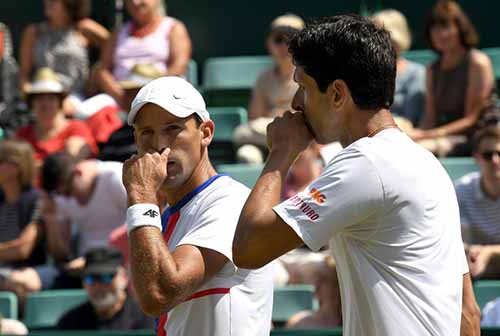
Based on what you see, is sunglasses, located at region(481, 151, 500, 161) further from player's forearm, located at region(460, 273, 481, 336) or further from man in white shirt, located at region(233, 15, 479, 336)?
man in white shirt, located at region(233, 15, 479, 336)

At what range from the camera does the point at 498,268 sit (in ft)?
21.5

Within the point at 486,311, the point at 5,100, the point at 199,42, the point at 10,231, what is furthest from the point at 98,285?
the point at 199,42

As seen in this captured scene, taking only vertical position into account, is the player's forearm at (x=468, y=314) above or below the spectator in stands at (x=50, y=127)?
above

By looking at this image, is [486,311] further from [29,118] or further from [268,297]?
[29,118]

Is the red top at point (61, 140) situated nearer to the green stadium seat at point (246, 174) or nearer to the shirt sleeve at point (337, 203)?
the green stadium seat at point (246, 174)

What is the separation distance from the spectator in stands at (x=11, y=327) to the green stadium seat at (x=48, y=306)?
1.45 ft

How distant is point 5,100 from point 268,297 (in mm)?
5957

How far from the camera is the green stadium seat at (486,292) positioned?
250 inches

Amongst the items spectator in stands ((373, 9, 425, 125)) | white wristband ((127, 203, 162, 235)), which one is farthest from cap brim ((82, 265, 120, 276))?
white wristband ((127, 203, 162, 235))

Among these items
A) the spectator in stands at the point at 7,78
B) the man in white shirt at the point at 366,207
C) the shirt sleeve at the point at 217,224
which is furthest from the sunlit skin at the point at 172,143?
the spectator in stands at the point at 7,78

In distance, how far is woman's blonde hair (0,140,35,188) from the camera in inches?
297

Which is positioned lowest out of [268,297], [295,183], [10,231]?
[10,231]

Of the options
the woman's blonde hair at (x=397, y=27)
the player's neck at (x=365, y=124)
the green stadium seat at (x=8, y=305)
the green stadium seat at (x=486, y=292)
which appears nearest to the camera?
the player's neck at (x=365, y=124)

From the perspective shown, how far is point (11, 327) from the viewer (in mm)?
6414
